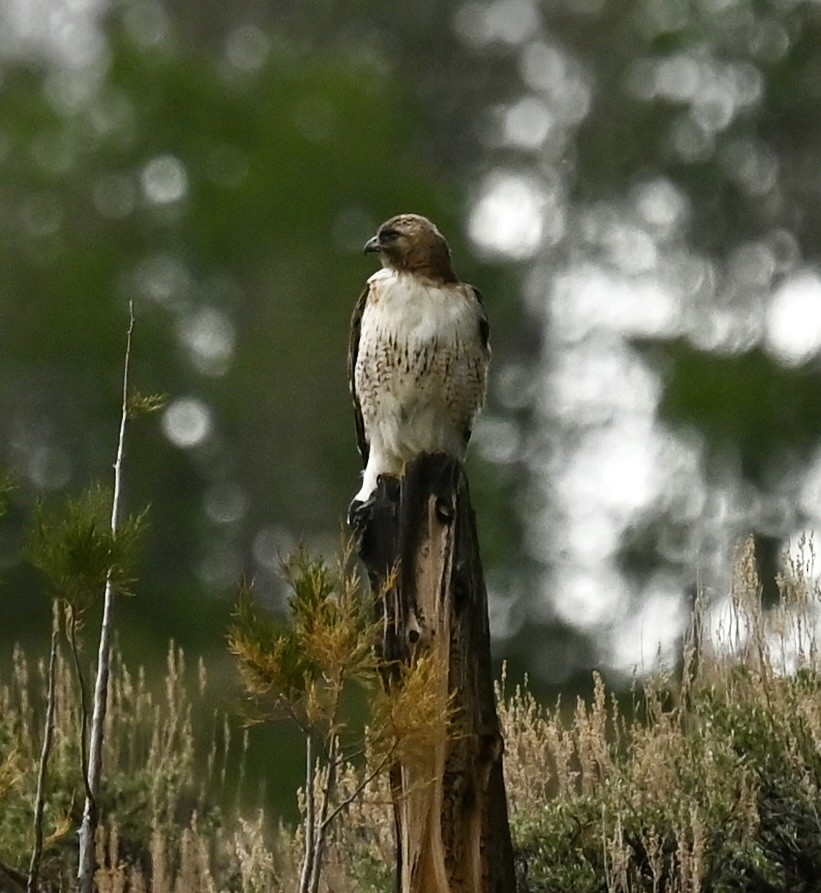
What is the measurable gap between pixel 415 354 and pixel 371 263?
11.8 m

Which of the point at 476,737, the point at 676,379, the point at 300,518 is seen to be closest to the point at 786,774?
the point at 476,737

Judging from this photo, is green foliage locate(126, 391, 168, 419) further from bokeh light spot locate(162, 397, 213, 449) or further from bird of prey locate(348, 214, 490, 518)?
bokeh light spot locate(162, 397, 213, 449)

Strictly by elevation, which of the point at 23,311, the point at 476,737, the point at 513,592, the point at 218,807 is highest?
the point at 23,311

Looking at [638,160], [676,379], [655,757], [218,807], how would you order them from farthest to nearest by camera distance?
[638,160]
[676,379]
[218,807]
[655,757]

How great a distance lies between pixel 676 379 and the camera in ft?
63.0

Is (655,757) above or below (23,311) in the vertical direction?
below

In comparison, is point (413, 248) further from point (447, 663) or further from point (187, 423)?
point (187, 423)

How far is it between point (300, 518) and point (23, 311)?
11.4 feet

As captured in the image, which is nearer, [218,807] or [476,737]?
[476,737]

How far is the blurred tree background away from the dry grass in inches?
276

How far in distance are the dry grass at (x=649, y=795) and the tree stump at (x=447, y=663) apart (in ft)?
3.21

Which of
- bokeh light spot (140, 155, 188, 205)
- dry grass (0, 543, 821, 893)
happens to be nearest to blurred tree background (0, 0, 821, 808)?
bokeh light spot (140, 155, 188, 205)

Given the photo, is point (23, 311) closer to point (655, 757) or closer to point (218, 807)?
point (218, 807)

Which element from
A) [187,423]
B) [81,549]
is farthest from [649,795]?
[187,423]
